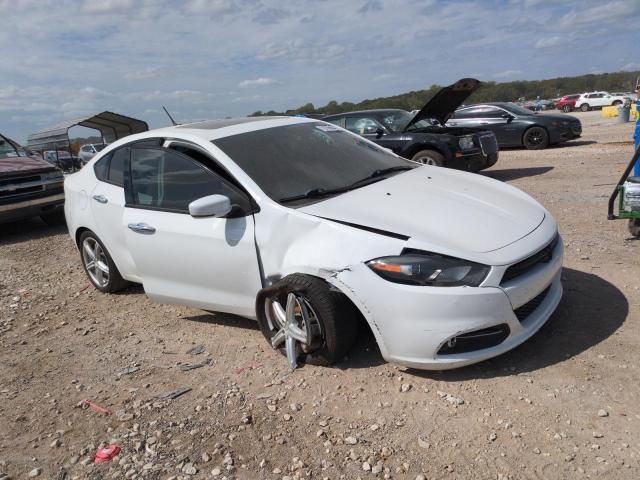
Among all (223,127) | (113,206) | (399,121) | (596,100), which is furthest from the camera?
(596,100)

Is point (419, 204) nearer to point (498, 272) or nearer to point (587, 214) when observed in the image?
point (498, 272)

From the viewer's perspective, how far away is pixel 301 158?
3963mm

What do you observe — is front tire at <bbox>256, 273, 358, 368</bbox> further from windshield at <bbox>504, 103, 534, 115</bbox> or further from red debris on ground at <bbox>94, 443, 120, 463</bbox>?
windshield at <bbox>504, 103, 534, 115</bbox>

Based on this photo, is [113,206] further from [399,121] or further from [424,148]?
[399,121]

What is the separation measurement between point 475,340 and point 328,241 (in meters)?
0.99

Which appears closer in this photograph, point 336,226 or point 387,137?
point 336,226

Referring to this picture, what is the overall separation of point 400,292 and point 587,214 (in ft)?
15.1

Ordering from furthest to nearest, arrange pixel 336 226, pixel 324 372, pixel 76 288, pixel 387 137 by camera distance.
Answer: pixel 387 137, pixel 76 288, pixel 324 372, pixel 336 226

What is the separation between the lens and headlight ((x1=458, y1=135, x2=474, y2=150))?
9.66m

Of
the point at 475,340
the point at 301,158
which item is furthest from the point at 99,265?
the point at 475,340

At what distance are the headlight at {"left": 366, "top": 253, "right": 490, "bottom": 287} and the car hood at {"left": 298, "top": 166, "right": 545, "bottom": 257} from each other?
7 centimetres

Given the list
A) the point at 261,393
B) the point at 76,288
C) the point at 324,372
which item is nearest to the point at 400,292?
the point at 324,372

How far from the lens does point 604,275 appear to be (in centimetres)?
436

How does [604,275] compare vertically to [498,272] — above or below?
below
